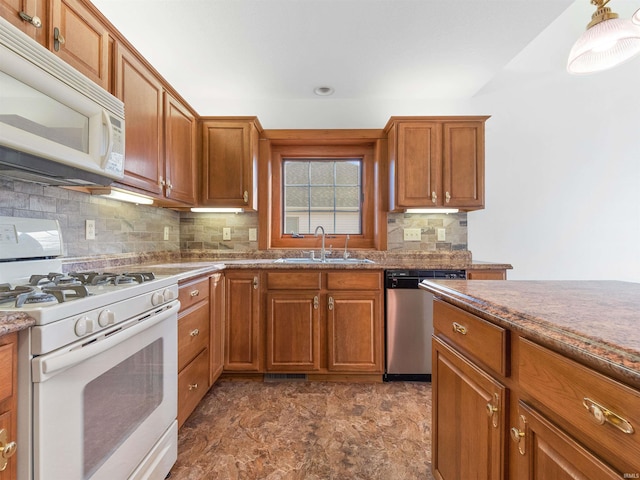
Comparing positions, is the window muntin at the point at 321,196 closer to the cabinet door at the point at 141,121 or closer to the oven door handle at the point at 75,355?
the cabinet door at the point at 141,121

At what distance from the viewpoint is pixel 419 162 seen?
2.49m

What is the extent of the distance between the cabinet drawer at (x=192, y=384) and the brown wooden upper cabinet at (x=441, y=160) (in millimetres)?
1957

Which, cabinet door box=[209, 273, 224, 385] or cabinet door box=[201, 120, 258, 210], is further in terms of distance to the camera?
cabinet door box=[201, 120, 258, 210]

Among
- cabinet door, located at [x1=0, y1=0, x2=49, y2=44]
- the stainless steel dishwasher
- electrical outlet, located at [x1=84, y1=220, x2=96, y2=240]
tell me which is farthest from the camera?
the stainless steel dishwasher

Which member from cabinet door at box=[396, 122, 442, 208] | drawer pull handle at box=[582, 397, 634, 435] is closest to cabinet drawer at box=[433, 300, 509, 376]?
drawer pull handle at box=[582, 397, 634, 435]

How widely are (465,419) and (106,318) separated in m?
1.21

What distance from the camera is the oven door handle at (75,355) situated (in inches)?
28.3

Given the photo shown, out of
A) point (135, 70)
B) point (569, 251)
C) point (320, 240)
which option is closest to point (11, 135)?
point (135, 70)

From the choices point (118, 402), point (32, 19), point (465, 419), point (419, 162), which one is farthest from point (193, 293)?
point (419, 162)

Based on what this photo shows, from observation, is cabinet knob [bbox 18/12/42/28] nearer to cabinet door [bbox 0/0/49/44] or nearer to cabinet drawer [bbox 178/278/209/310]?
cabinet door [bbox 0/0/49/44]

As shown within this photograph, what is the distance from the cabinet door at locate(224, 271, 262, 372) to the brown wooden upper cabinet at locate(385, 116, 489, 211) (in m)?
1.48

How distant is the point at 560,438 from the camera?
587mm

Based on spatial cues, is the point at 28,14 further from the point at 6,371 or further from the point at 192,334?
the point at 192,334

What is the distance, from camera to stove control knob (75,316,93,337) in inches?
31.9
